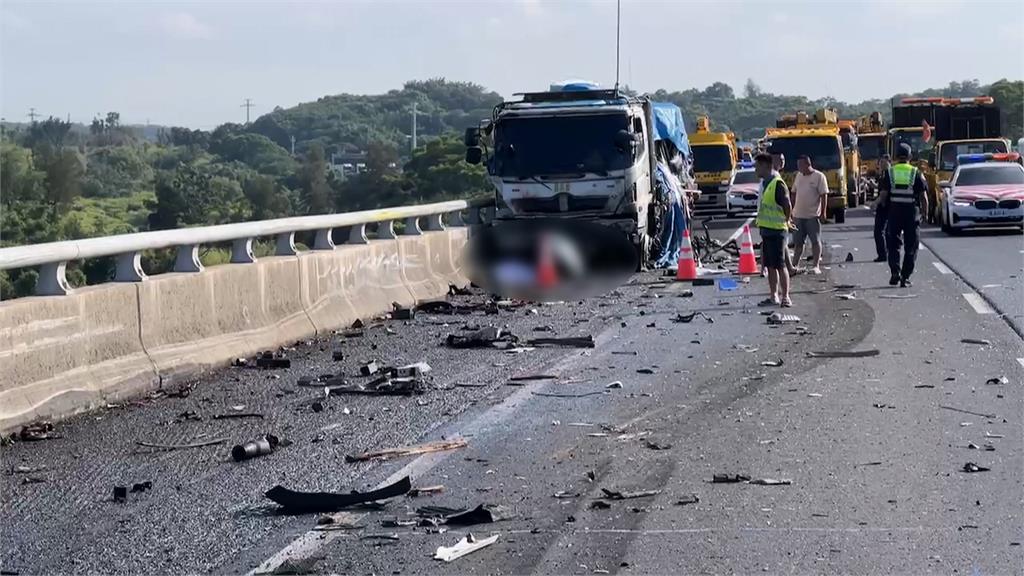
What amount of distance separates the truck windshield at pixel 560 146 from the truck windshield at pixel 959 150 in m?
21.3

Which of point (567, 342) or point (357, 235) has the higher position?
point (357, 235)

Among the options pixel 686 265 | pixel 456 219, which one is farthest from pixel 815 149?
pixel 686 265

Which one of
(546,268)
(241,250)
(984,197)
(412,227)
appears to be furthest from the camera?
(984,197)

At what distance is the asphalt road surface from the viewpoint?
634cm

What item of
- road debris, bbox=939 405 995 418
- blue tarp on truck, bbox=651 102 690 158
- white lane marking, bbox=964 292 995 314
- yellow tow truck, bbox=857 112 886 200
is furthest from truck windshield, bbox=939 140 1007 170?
road debris, bbox=939 405 995 418

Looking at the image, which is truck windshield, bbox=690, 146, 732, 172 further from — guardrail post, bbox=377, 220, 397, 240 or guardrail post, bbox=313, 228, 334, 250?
guardrail post, bbox=313, 228, 334, 250

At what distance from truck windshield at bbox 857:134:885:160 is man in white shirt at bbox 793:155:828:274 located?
112 ft

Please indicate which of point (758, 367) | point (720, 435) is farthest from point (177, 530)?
point (758, 367)

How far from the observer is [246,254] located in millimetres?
13555

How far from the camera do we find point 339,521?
22.7 ft

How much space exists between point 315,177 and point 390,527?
7998cm

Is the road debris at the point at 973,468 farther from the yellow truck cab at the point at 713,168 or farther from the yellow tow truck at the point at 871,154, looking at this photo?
→ the yellow tow truck at the point at 871,154

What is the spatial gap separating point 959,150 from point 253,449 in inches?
1426

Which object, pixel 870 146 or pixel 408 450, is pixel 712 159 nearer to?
pixel 870 146
